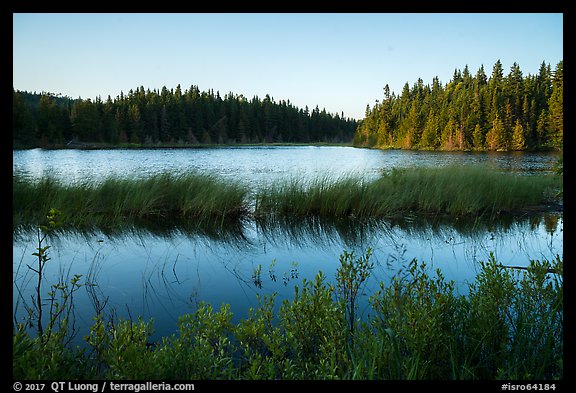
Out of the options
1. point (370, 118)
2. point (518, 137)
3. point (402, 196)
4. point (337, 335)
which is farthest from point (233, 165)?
point (370, 118)

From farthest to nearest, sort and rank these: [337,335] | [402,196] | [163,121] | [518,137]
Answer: [163,121], [518,137], [402,196], [337,335]

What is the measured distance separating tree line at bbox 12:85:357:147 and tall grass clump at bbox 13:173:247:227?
33.7m

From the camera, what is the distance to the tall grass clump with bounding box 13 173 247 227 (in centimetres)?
893

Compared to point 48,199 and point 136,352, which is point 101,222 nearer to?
point 48,199

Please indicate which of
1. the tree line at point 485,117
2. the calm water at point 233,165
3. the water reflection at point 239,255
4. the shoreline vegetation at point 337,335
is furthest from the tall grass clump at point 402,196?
the tree line at point 485,117

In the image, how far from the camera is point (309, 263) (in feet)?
20.7

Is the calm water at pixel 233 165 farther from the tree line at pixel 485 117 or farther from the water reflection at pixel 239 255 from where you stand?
the tree line at pixel 485 117

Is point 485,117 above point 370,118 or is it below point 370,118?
below

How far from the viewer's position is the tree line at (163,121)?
163 feet

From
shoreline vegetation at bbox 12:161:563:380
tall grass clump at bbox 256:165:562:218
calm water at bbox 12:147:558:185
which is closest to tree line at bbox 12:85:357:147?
calm water at bbox 12:147:558:185

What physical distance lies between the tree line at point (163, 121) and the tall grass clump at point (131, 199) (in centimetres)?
3371

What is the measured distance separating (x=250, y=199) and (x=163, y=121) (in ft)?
196

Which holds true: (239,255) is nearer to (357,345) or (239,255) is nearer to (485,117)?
(357,345)

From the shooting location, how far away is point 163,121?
65125 millimetres
